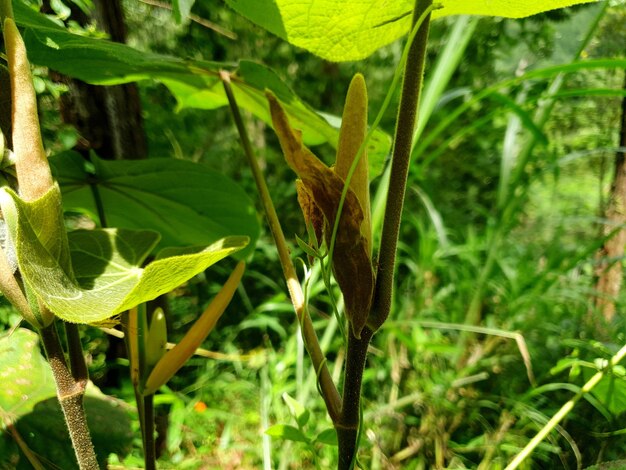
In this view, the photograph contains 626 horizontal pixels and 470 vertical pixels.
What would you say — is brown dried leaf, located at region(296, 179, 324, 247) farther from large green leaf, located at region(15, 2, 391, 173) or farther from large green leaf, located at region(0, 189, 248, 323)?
large green leaf, located at region(15, 2, 391, 173)

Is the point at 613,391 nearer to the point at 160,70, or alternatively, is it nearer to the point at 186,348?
the point at 186,348

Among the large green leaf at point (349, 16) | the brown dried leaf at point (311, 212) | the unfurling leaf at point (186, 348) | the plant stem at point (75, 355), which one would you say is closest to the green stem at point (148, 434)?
the unfurling leaf at point (186, 348)

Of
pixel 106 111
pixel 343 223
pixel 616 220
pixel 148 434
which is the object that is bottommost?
pixel 616 220

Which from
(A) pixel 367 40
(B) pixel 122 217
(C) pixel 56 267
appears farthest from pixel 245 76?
(C) pixel 56 267

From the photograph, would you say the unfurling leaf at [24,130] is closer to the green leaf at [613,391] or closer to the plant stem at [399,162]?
the plant stem at [399,162]

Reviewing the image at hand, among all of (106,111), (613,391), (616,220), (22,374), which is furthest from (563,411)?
(616,220)

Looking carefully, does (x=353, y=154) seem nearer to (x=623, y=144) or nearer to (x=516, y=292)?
(x=516, y=292)

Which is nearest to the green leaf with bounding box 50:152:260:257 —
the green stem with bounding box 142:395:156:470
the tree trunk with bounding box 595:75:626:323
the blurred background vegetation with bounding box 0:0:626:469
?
the blurred background vegetation with bounding box 0:0:626:469
